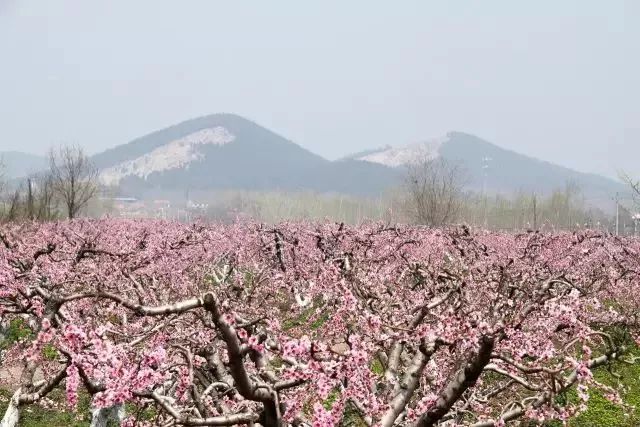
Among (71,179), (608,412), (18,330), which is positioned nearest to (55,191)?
(71,179)

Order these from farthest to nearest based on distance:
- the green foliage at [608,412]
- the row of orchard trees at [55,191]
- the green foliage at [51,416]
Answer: the row of orchard trees at [55,191]
the green foliage at [51,416]
the green foliage at [608,412]

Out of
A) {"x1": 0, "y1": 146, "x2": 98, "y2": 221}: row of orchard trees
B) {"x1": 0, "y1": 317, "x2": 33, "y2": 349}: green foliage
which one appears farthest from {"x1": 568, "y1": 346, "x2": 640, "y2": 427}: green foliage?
{"x1": 0, "y1": 146, "x2": 98, "y2": 221}: row of orchard trees

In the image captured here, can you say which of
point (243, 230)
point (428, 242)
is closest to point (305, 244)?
point (428, 242)

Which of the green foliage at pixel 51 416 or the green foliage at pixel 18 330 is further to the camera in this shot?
the green foliage at pixel 18 330

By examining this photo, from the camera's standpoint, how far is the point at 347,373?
4723 millimetres

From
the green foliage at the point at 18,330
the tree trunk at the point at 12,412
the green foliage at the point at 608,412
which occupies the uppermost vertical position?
the tree trunk at the point at 12,412

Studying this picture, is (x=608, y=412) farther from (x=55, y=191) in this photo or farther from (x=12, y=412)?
(x=55, y=191)

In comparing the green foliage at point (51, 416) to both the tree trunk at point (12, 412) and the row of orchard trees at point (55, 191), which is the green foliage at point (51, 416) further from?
the row of orchard trees at point (55, 191)

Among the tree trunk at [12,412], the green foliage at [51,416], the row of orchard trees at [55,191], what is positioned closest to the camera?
the tree trunk at [12,412]

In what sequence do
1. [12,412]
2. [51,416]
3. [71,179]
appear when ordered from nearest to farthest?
[12,412]
[51,416]
[71,179]

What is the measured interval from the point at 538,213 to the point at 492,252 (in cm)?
8874

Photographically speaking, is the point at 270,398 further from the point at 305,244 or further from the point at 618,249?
the point at 618,249

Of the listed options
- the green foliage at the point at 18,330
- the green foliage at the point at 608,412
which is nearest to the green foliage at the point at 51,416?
the green foliage at the point at 18,330

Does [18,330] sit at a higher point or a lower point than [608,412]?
lower
